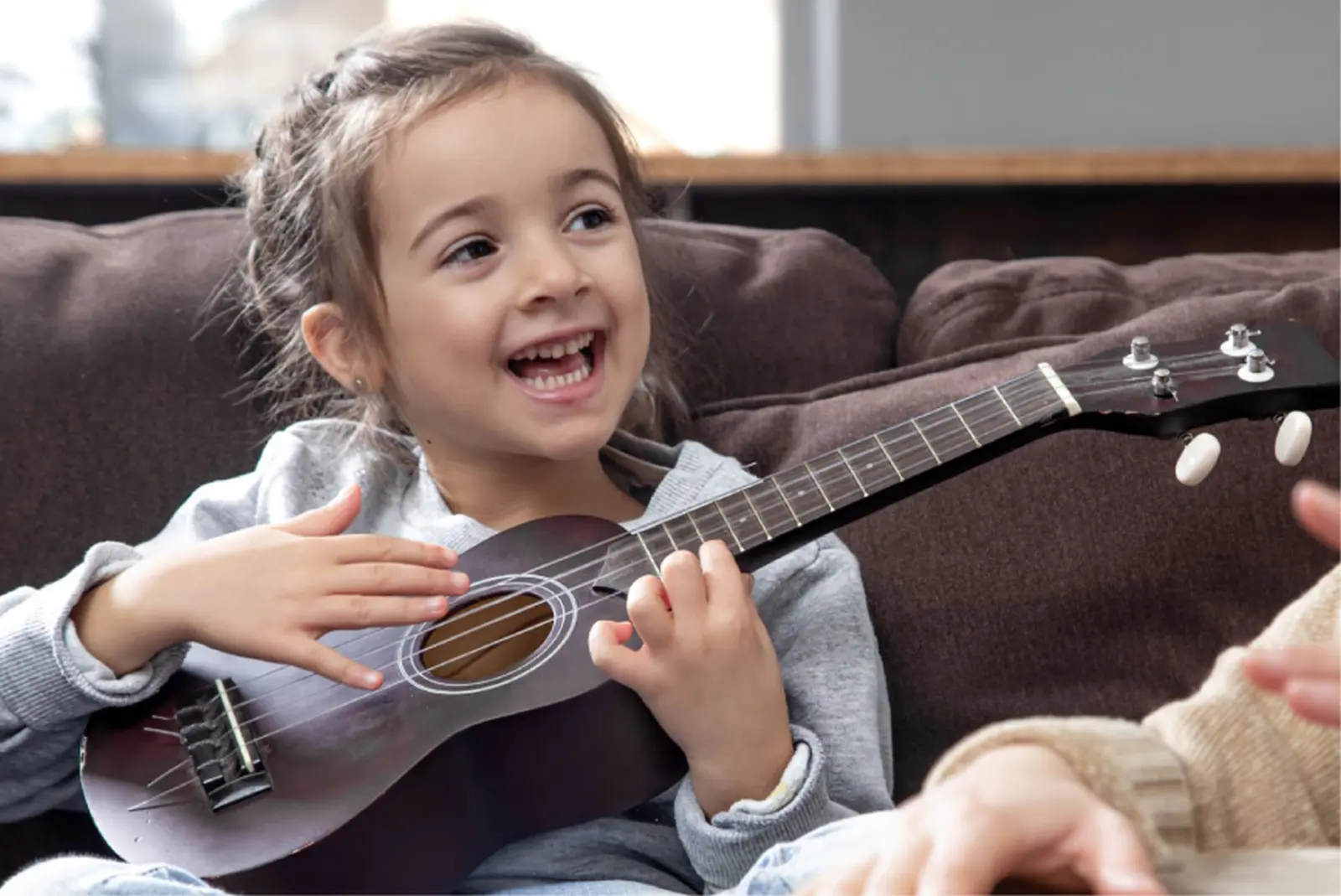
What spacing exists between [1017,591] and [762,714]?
0.14 meters

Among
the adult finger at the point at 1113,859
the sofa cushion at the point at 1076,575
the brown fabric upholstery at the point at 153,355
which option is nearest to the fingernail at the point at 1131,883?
the adult finger at the point at 1113,859

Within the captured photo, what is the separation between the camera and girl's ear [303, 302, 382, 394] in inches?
23.1

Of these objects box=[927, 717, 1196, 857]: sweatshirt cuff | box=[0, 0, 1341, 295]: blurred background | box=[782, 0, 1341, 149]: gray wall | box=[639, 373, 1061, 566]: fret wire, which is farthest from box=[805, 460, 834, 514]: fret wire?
box=[782, 0, 1341, 149]: gray wall

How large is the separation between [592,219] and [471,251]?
49 millimetres

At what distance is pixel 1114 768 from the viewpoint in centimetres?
28

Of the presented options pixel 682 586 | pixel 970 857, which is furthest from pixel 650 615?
pixel 970 857

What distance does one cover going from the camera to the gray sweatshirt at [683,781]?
49cm

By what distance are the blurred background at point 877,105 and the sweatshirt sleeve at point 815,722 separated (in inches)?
16.9

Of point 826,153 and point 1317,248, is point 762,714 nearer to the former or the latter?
point 826,153

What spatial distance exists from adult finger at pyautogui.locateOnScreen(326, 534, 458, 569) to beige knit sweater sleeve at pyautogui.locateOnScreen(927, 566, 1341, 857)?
9.3 inches

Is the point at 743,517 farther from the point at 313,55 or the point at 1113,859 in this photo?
the point at 313,55

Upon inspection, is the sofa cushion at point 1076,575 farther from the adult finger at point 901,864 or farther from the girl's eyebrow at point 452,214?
the adult finger at point 901,864

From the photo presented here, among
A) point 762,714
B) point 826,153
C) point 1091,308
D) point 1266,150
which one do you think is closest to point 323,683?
point 762,714

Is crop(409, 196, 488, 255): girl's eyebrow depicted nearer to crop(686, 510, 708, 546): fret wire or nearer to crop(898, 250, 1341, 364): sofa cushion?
crop(686, 510, 708, 546): fret wire
